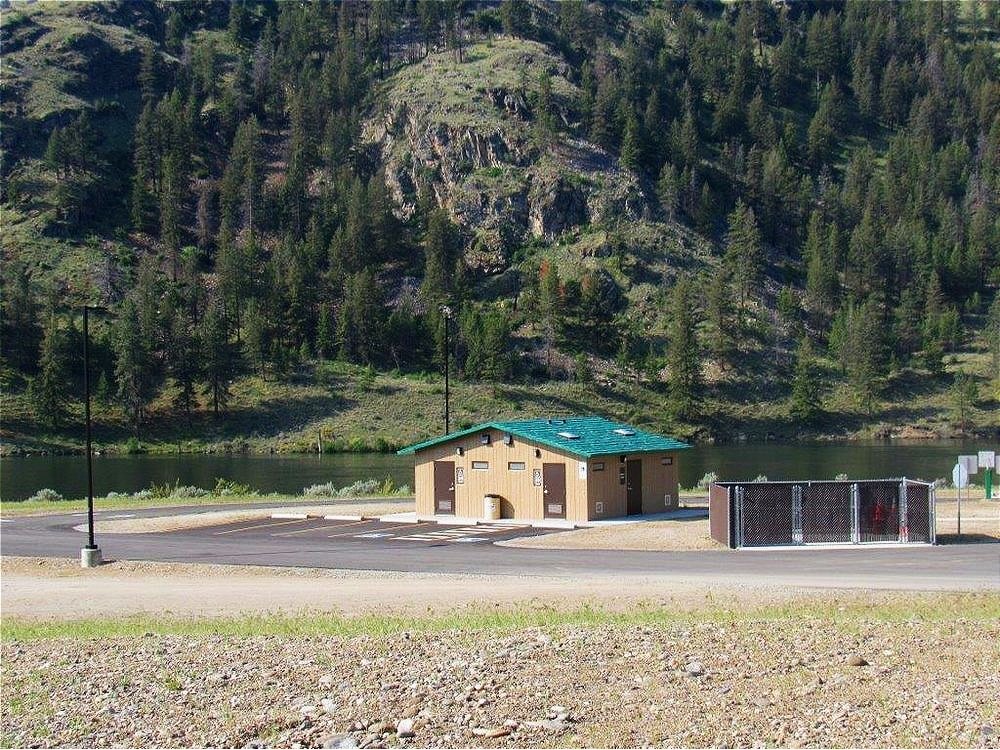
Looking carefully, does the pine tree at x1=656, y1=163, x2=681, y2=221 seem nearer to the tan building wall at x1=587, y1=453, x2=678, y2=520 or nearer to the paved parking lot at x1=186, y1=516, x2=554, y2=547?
the tan building wall at x1=587, y1=453, x2=678, y2=520

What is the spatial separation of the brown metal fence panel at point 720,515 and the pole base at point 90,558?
1595 cm

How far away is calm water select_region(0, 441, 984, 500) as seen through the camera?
6000 centimetres

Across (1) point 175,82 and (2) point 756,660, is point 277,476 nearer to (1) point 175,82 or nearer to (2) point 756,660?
(2) point 756,660

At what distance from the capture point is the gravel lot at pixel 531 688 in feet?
34.9

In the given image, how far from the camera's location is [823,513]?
1101 inches

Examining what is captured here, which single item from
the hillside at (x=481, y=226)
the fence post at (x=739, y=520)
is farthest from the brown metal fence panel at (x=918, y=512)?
the hillside at (x=481, y=226)

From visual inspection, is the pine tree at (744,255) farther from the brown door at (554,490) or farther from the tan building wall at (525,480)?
the brown door at (554,490)

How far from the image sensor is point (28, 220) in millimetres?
122250

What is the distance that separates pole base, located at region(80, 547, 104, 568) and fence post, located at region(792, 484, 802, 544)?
58.4 ft

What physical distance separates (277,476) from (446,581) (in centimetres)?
4487

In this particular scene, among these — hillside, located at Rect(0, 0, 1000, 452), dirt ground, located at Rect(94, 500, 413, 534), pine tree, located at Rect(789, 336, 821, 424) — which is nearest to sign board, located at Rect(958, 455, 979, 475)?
dirt ground, located at Rect(94, 500, 413, 534)

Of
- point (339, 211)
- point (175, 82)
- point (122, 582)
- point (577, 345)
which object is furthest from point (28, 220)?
point (122, 582)

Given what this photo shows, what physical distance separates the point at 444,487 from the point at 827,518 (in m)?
14.0

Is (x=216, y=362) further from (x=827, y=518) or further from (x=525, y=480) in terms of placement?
(x=827, y=518)
